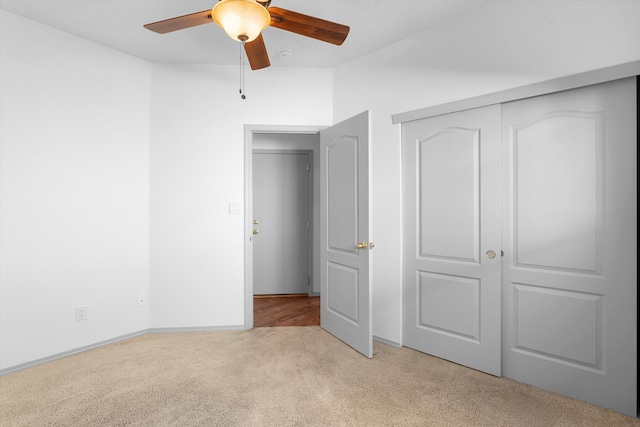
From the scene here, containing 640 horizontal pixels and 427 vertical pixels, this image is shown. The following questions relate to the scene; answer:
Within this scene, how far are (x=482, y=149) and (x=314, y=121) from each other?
1663 mm

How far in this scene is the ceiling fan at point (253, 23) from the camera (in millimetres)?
1472

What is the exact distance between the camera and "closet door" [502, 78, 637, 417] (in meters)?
1.95

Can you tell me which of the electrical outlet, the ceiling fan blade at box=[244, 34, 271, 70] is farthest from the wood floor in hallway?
the ceiling fan blade at box=[244, 34, 271, 70]

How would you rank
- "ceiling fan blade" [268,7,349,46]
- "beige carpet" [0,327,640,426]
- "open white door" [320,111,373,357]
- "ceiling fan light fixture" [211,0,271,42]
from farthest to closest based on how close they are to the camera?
1. "open white door" [320,111,373,357]
2. "beige carpet" [0,327,640,426]
3. "ceiling fan blade" [268,7,349,46]
4. "ceiling fan light fixture" [211,0,271,42]

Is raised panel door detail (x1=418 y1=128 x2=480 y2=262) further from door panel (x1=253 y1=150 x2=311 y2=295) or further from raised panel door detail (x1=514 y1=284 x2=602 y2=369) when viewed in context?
door panel (x1=253 y1=150 x2=311 y2=295)

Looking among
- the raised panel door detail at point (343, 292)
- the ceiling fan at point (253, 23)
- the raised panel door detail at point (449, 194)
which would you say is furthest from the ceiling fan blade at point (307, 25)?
the raised panel door detail at point (343, 292)

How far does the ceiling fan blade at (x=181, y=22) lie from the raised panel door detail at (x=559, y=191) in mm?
2038

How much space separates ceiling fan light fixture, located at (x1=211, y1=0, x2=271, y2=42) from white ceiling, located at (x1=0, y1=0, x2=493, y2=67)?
103cm

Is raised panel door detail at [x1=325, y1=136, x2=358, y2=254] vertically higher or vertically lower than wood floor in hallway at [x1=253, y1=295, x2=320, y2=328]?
higher

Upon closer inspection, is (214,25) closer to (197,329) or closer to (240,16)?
(240,16)

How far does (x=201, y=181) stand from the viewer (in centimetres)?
342

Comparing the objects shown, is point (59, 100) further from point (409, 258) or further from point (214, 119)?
point (409, 258)

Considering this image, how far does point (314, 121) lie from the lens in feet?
11.5

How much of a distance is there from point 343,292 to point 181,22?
91.1 inches
